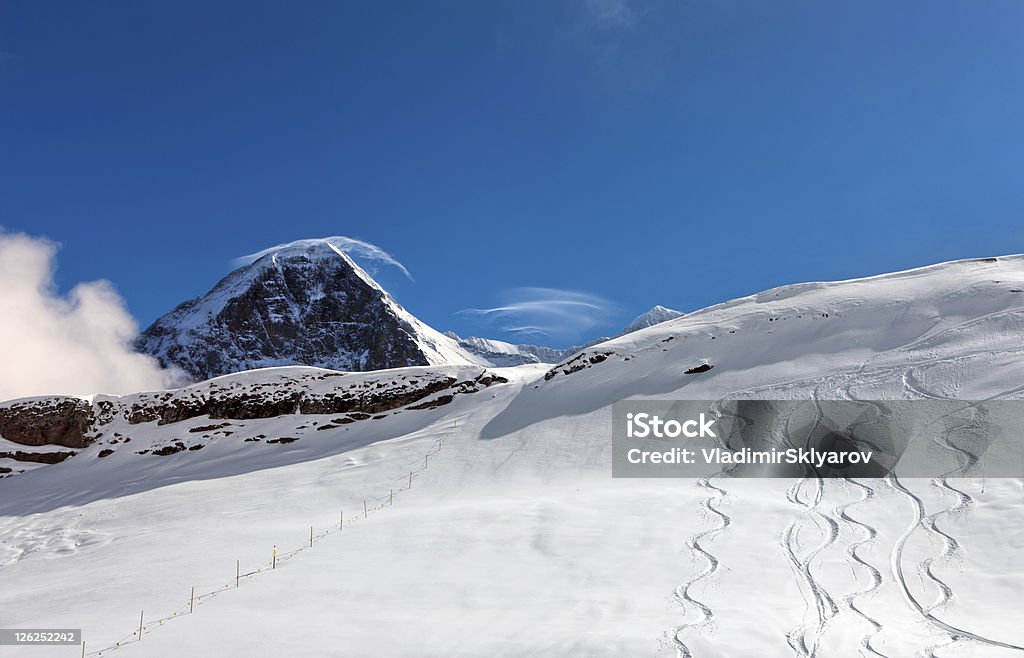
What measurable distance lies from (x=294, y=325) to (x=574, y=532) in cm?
16776

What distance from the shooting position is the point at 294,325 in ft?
573

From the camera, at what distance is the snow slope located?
473 inches

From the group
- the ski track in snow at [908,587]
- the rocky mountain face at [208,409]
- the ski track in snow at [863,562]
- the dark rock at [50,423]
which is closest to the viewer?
the ski track in snow at [908,587]

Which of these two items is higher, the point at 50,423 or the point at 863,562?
the point at 50,423

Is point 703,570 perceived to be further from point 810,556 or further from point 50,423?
point 50,423

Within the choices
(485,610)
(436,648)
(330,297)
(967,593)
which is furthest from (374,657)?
(330,297)

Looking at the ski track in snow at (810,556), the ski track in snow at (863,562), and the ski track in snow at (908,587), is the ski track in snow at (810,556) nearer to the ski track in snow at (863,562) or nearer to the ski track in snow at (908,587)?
the ski track in snow at (863,562)

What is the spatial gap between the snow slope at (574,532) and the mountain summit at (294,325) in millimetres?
122347

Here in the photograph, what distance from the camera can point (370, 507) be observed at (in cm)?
2650

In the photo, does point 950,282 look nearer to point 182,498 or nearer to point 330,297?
point 182,498

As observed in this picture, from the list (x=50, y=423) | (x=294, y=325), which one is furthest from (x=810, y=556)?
(x=294, y=325)

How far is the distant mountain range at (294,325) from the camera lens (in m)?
163

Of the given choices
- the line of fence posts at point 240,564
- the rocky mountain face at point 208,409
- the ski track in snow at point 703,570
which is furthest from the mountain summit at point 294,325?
the ski track in snow at point 703,570

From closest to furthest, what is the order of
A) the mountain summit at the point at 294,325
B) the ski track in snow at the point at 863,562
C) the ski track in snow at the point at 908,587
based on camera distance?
the ski track in snow at the point at 908,587
the ski track in snow at the point at 863,562
the mountain summit at the point at 294,325
